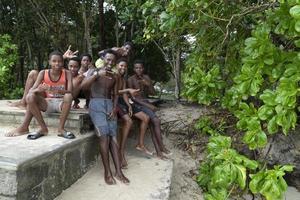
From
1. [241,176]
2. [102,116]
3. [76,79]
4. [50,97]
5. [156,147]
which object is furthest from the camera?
[156,147]

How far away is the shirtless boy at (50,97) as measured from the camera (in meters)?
4.63

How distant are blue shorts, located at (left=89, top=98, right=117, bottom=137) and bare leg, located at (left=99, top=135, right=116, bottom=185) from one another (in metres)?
0.09

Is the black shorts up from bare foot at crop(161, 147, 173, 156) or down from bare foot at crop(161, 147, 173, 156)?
up

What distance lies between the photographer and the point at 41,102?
488 cm

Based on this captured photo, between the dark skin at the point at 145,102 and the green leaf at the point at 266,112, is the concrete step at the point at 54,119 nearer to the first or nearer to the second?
the dark skin at the point at 145,102

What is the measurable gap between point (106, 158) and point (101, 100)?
87cm

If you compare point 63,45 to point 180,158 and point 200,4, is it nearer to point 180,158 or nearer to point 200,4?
point 180,158

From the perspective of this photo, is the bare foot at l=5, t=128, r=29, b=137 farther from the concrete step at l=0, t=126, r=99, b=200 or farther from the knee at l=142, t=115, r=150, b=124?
the knee at l=142, t=115, r=150, b=124

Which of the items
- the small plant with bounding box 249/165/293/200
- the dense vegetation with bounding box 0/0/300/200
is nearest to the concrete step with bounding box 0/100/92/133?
the dense vegetation with bounding box 0/0/300/200

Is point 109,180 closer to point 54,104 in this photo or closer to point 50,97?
point 54,104

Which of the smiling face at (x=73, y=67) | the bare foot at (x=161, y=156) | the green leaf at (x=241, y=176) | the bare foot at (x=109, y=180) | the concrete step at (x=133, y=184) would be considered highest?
the smiling face at (x=73, y=67)

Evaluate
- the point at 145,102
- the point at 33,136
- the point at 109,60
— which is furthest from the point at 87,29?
the point at 33,136

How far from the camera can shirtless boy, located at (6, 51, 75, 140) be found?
4.63m

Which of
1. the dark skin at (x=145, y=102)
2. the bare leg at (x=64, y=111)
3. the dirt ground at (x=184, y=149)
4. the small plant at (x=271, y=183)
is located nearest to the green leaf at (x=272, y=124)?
the small plant at (x=271, y=183)
